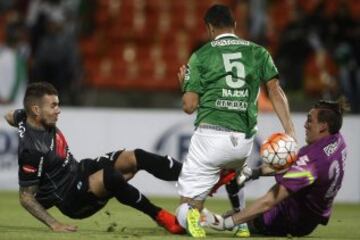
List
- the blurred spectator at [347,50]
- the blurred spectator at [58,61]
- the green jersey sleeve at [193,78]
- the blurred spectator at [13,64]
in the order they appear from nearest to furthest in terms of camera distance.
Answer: the green jersey sleeve at [193,78], the blurred spectator at [13,64], the blurred spectator at [347,50], the blurred spectator at [58,61]

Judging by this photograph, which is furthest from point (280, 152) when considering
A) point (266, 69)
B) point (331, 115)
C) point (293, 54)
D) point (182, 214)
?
point (293, 54)

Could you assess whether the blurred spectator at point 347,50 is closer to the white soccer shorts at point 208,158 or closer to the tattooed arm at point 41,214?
the white soccer shorts at point 208,158

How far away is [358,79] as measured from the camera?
15.6 metres

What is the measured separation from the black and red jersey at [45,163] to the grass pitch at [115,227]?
33 centimetres

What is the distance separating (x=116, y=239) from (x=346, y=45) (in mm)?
9468

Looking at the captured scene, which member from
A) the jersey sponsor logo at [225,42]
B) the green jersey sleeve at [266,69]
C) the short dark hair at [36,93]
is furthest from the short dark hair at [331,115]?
the short dark hair at [36,93]

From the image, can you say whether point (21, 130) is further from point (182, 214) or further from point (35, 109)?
point (182, 214)

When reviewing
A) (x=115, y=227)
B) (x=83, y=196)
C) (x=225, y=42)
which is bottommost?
(x=115, y=227)

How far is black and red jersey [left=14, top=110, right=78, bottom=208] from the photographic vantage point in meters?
7.82

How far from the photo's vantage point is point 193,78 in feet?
25.4

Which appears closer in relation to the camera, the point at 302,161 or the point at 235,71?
the point at 302,161

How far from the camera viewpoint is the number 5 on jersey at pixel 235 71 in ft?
25.5

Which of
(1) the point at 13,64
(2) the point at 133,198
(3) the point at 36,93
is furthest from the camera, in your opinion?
(1) the point at 13,64

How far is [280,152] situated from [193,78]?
922mm
